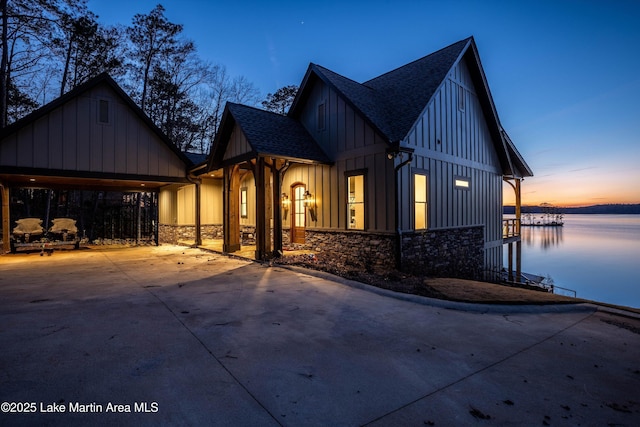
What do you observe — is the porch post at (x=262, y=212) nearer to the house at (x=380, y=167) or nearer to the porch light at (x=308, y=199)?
the house at (x=380, y=167)

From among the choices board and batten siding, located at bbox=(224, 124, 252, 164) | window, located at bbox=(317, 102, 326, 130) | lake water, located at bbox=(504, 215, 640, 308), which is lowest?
lake water, located at bbox=(504, 215, 640, 308)

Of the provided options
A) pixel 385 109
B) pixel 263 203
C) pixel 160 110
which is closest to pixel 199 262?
pixel 263 203

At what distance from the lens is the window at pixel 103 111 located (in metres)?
11.2

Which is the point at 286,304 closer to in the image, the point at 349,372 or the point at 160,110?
the point at 349,372

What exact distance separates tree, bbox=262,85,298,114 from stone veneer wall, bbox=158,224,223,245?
42.6 ft

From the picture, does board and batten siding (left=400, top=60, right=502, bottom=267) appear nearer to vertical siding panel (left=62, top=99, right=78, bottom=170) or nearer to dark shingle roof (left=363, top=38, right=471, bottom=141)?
dark shingle roof (left=363, top=38, right=471, bottom=141)

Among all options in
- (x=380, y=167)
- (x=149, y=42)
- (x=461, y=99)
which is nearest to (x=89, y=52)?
(x=149, y=42)

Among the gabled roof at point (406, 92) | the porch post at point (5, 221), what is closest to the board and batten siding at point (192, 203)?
the porch post at point (5, 221)

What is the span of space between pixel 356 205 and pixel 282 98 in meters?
18.0

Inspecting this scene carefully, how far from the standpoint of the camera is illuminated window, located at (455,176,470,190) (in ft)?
36.0

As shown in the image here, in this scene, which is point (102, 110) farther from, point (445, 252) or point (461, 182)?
point (461, 182)

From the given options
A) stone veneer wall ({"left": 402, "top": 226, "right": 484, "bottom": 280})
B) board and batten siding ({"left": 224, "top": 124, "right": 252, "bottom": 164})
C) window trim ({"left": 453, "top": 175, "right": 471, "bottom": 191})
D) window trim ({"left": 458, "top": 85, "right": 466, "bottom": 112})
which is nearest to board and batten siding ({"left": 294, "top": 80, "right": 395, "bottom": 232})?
stone veneer wall ({"left": 402, "top": 226, "right": 484, "bottom": 280})

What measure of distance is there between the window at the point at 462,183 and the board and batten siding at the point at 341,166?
3.92 metres

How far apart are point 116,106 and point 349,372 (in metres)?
13.4
